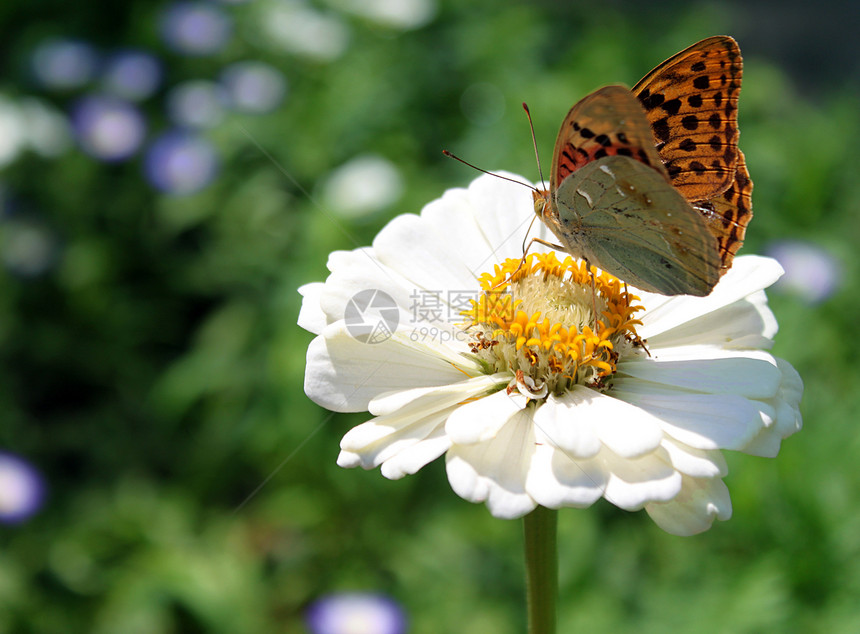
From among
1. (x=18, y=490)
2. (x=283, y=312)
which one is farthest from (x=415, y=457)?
(x=18, y=490)

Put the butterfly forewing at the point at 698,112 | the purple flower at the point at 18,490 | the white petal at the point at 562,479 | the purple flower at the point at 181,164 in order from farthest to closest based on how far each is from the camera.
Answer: the purple flower at the point at 181,164 < the purple flower at the point at 18,490 < the butterfly forewing at the point at 698,112 < the white petal at the point at 562,479

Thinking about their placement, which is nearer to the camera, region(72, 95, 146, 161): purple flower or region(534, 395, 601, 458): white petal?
region(534, 395, 601, 458): white petal

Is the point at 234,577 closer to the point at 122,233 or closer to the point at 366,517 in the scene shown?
the point at 366,517

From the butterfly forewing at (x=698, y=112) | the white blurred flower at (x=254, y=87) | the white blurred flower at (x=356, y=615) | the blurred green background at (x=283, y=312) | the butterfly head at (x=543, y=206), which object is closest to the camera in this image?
the butterfly forewing at (x=698, y=112)

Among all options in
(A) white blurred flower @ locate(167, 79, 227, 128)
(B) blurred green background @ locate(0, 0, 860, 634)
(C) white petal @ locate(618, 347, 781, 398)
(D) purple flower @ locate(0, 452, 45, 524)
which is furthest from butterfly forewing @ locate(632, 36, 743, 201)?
(A) white blurred flower @ locate(167, 79, 227, 128)

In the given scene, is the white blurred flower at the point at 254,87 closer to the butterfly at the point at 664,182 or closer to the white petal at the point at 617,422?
the butterfly at the point at 664,182

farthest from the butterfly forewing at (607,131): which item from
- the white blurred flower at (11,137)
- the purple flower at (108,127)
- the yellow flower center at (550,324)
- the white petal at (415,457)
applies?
the white blurred flower at (11,137)

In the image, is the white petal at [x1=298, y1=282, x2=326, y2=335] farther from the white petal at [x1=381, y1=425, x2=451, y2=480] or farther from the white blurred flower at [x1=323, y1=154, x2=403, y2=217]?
the white blurred flower at [x1=323, y1=154, x2=403, y2=217]
